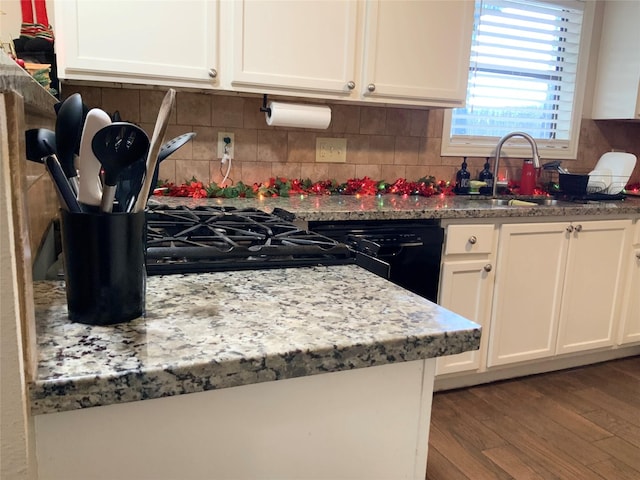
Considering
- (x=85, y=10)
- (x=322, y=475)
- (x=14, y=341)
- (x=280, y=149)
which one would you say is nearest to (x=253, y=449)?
(x=322, y=475)

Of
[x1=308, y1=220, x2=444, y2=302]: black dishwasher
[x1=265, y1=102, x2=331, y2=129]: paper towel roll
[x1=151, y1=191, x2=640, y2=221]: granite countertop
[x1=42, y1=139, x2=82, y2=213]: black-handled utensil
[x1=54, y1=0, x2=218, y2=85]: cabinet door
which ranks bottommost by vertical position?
[x1=308, y1=220, x2=444, y2=302]: black dishwasher

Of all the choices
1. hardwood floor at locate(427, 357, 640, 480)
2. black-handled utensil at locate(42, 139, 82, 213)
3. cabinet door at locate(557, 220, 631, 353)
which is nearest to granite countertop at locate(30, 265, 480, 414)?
black-handled utensil at locate(42, 139, 82, 213)

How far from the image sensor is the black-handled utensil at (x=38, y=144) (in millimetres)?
655

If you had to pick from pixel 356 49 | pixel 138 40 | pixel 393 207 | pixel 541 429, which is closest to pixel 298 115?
pixel 356 49

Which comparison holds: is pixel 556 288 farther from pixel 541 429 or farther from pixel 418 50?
pixel 418 50

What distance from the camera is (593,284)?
2.71 meters

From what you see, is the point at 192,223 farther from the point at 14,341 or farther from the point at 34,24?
the point at 34,24

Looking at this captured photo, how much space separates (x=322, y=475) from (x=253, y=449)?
0.38 feet

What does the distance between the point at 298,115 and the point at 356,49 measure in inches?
15.2

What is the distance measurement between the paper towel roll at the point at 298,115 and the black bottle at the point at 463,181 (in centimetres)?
92

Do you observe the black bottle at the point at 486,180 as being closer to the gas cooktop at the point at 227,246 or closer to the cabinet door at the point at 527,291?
the cabinet door at the point at 527,291

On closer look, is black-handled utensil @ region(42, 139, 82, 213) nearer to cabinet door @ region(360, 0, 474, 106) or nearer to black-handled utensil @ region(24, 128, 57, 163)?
black-handled utensil @ region(24, 128, 57, 163)

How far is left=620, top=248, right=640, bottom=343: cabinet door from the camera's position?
110 inches

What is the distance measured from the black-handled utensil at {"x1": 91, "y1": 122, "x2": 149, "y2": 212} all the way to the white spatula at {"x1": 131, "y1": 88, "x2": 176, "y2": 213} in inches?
1.3
